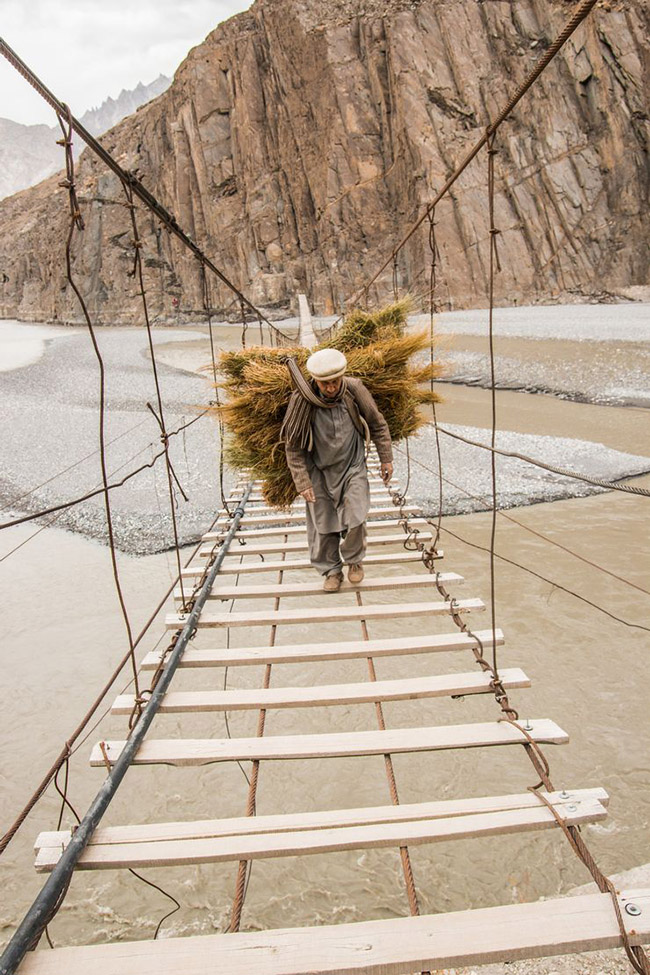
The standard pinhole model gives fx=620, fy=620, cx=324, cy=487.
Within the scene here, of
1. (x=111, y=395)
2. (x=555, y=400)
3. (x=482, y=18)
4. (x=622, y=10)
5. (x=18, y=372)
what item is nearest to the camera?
(x=555, y=400)

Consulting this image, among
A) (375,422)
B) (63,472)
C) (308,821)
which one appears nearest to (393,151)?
(63,472)

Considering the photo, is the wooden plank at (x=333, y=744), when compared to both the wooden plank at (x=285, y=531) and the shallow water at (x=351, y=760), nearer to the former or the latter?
the shallow water at (x=351, y=760)

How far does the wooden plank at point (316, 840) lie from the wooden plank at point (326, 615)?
1.12 m

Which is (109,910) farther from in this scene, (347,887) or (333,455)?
(333,455)

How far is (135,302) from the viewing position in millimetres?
40219

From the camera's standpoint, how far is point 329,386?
2.79 m

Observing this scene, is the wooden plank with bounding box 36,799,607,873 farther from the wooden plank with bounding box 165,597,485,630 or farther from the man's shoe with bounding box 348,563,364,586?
the man's shoe with bounding box 348,563,364,586

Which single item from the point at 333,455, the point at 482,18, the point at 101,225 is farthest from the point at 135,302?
the point at 333,455

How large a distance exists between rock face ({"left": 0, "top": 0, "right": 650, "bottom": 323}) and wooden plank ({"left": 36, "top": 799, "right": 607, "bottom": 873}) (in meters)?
20.4

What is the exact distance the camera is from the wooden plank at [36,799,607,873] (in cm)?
149

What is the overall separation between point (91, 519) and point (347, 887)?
15.0 ft

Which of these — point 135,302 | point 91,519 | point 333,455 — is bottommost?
point 91,519

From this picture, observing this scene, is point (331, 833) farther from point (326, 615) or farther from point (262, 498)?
point (262, 498)

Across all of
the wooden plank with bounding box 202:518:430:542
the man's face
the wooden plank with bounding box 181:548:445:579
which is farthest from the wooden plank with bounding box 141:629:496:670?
the wooden plank with bounding box 202:518:430:542
